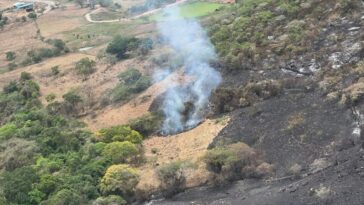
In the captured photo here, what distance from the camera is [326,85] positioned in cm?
3138

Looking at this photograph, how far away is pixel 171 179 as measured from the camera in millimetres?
26297

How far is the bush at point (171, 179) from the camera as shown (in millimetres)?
26172

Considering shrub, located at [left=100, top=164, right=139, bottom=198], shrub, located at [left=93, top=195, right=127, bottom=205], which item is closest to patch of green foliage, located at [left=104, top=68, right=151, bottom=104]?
shrub, located at [left=100, top=164, right=139, bottom=198]

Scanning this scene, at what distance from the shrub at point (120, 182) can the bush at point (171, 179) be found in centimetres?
161

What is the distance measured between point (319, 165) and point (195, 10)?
148 ft

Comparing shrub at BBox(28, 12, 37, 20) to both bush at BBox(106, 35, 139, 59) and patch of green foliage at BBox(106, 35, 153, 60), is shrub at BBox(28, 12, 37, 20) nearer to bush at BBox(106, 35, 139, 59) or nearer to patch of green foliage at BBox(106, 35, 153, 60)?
patch of green foliage at BBox(106, 35, 153, 60)

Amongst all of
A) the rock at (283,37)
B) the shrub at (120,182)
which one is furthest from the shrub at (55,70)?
the shrub at (120,182)

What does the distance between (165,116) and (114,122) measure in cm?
433

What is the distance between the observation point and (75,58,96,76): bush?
1969 inches

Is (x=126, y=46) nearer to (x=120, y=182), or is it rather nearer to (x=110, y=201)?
(x=120, y=182)

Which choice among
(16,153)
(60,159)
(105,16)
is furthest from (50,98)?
(105,16)

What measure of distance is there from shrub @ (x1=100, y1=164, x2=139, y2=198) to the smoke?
277 inches

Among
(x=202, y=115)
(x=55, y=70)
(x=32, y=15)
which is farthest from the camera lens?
(x=32, y=15)

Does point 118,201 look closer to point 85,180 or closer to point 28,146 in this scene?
point 85,180
